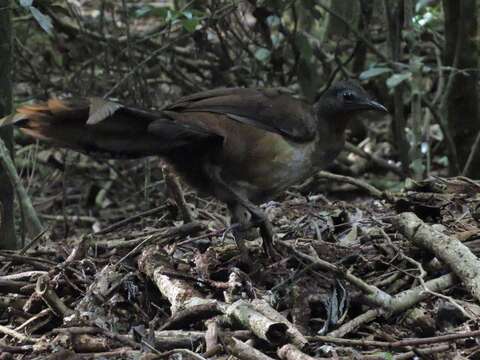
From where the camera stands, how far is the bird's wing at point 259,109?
13.7 ft

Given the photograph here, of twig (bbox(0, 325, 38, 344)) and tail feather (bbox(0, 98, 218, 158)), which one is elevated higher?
tail feather (bbox(0, 98, 218, 158))

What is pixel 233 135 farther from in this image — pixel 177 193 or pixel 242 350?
pixel 242 350

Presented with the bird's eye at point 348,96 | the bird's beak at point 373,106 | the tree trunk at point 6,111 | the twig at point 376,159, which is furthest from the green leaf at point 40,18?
the twig at point 376,159

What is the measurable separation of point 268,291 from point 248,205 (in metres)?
0.86

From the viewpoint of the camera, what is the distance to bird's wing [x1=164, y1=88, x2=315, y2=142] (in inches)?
164

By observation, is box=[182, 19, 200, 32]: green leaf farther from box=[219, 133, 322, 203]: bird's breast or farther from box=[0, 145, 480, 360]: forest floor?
box=[0, 145, 480, 360]: forest floor

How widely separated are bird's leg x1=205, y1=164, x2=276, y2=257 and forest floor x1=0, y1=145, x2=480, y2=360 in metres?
0.07

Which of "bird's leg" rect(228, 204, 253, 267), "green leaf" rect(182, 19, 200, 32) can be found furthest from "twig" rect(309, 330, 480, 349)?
"green leaf" rect(182, 19, 200, 32)

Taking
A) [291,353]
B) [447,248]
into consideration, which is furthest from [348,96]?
[291,353]

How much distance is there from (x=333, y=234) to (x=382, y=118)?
485cm

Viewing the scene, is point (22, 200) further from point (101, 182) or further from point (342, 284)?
point (101, 182)

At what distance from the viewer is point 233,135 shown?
4.19 meters

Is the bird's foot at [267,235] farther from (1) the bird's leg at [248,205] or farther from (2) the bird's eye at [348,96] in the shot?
(2) the bird's eye at [348,96]

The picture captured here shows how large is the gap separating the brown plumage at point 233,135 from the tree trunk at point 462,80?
172 cm
